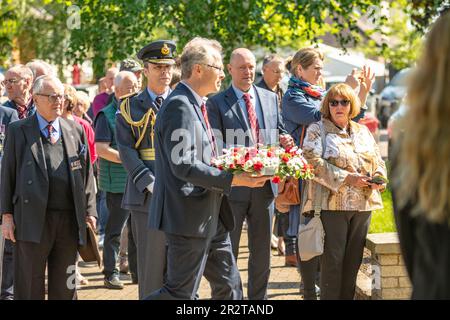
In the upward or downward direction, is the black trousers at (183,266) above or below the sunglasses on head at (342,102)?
below

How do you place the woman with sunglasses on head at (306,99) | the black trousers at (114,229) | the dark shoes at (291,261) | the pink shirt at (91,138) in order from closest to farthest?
the woman with sunglasses on head at (306,99)
the pink shirt at (91,138)
the black trousers at (114,229)
the dark shoes at (291,261)

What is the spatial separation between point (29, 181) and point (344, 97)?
2.58m

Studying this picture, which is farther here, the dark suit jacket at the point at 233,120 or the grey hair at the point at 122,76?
the grey hair at the point at 122,76

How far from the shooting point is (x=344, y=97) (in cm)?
775

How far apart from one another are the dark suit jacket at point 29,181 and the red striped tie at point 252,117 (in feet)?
5.10

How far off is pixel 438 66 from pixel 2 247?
19.0 ft

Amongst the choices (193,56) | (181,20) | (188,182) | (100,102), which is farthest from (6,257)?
(181,20)

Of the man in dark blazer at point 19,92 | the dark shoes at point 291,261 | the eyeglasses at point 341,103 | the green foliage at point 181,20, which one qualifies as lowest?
the dark shoes at point 291,261

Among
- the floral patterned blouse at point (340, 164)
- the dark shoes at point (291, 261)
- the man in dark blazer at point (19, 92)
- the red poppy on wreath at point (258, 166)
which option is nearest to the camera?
the red poppy on wreath at point (258, 166)

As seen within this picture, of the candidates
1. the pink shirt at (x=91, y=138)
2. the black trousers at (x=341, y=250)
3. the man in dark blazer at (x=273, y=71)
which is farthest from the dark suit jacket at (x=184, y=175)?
the man in dark blazer at (x=273, y=71)

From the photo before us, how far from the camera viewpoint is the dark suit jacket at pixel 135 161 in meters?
7.75

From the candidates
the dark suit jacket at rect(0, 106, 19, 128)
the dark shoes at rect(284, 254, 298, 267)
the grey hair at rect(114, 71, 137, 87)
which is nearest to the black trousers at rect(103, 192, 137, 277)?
the grey hair at rect(114, 71, 137, 87)

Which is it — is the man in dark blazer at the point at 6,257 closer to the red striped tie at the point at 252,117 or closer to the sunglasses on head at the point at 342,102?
the red striped tie at the point at 252,117

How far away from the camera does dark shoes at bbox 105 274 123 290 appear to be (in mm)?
9859
